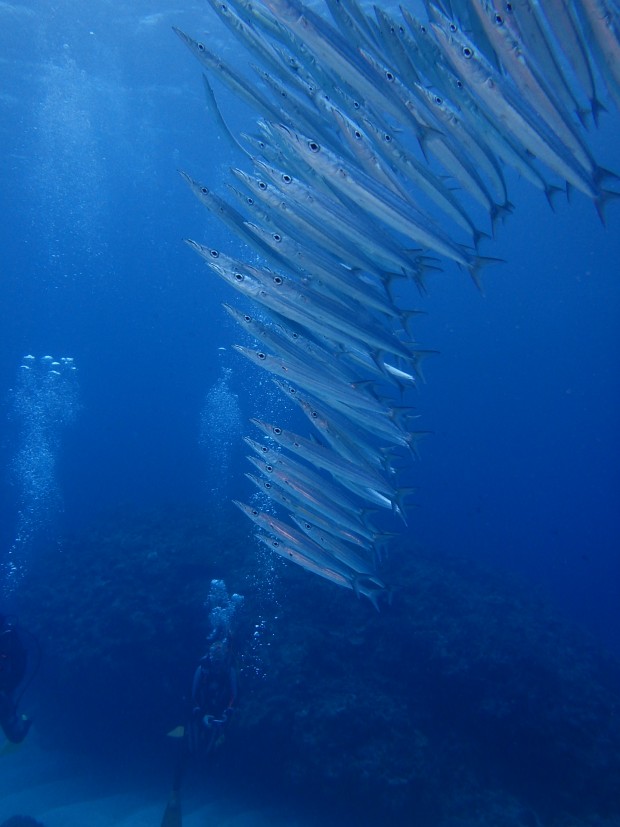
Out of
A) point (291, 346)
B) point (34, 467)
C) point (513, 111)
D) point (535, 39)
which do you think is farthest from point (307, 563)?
→ point (34, 467)

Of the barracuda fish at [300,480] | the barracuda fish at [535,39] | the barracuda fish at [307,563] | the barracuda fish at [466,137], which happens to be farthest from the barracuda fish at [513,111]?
the barracuda fish at [307,563]

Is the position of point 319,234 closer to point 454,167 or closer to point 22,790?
point 454,167

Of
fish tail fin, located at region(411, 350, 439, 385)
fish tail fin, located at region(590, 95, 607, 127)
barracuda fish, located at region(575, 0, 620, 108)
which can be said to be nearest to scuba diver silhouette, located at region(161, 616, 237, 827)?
fish tail fin, located at region(411, 350, 439, 385)

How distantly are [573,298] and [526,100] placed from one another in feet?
292

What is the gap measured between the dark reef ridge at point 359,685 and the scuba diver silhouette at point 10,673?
7.31 ft

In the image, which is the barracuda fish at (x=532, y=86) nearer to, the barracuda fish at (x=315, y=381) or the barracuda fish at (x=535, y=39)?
the barracuda fish at (x=535, y=39)

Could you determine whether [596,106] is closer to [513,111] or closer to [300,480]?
[513,111]

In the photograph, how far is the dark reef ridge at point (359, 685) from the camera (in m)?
7.14

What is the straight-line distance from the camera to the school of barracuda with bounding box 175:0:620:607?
260 centimetres

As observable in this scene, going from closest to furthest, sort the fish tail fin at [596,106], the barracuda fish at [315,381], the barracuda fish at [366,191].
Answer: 1. the fish tail fin at [596,106]
2. the barracuda fish at [366,191]
3. the barracuda fish at [315,381]

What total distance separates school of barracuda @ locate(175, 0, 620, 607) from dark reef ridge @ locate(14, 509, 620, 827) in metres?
5.04

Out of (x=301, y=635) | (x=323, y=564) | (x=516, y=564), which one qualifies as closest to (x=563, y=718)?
(x=301, y=635)

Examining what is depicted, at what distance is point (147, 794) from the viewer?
8242 millimetres

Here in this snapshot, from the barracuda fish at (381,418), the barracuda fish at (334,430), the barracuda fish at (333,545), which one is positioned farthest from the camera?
the barracuda fish at (333,545)
